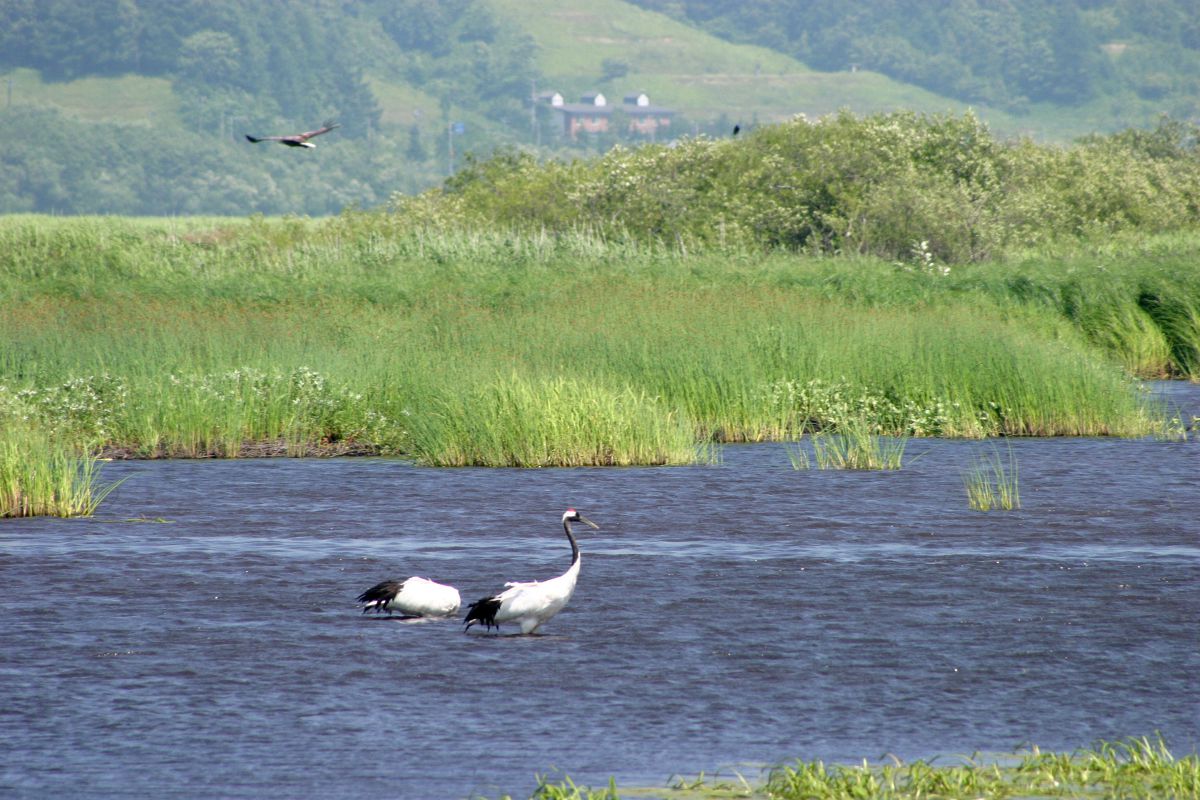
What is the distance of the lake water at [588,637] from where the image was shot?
27.7ft

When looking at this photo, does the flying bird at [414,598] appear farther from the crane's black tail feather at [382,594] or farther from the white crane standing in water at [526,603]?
the white crane standing in water at [526,603]

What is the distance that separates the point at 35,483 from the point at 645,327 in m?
9.77

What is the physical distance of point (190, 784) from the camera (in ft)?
25.8

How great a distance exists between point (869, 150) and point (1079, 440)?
22803 millimetres

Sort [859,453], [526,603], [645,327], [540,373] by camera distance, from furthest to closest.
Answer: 1. [645,327]
2. [540,373]
3. [859,453]
4. [526,603]

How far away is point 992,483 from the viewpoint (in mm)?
17656

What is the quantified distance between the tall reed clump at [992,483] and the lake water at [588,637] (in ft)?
0.77

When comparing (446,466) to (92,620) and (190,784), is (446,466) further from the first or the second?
(190,784)

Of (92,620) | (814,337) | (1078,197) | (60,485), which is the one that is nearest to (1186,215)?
(1078,197)

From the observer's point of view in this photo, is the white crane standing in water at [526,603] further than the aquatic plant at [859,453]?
No

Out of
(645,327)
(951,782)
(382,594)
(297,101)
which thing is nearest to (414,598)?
(382,594)

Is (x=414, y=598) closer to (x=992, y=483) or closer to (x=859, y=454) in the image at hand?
(x=992, y=483)

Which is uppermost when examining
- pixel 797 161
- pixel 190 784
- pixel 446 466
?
pixel 190 784

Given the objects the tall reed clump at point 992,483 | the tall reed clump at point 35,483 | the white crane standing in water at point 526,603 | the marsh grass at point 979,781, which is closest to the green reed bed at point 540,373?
the tall reed clump at point 35,483
